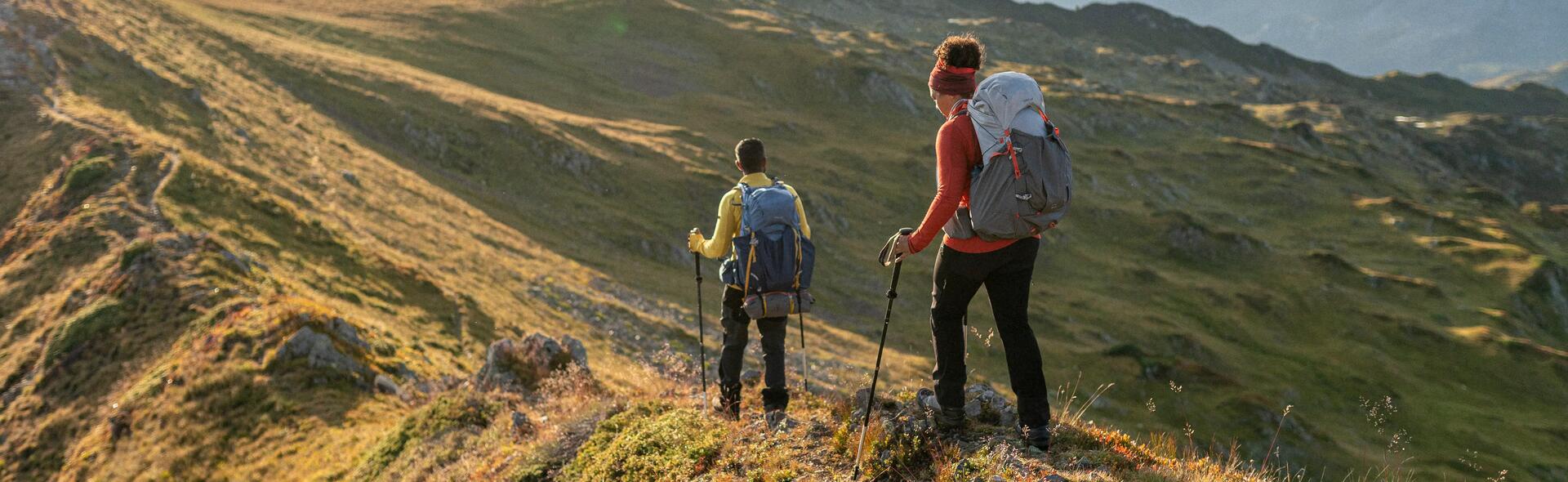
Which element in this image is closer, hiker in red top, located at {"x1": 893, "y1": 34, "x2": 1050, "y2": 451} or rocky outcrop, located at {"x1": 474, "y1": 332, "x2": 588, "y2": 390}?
hiker in red top, located at {"x1": 893, "y1": 34, "x2": 1050, "y2": 451}

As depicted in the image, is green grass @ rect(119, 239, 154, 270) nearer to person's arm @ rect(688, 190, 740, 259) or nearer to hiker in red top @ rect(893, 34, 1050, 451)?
person's arm @ rect(688, 190, 740, 259)

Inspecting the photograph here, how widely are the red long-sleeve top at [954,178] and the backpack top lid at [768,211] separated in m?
2.39

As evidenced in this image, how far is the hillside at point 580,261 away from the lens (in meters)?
13.3

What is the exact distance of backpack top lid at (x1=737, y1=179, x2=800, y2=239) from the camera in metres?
8.28

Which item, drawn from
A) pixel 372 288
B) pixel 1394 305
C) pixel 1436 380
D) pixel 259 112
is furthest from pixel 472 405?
pixel 1394 305

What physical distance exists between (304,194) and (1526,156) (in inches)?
9671

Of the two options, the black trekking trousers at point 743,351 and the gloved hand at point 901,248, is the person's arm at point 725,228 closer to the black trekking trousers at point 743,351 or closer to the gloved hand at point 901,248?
the black trekking trousers at point 743,351

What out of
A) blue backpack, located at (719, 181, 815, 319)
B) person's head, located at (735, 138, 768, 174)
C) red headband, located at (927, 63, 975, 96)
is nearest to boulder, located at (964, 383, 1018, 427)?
blue backpack, located at (719, 181, 815, 319)

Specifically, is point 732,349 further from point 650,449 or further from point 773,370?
point 650,449

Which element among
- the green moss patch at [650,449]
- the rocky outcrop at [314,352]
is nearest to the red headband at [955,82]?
the green moss patch at [650,449]

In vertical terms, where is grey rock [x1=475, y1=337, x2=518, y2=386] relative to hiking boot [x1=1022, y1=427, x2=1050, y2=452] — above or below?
below

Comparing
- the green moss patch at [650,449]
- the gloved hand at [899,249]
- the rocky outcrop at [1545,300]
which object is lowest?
the rocky outcrop at [1545,300]

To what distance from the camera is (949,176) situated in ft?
19.7

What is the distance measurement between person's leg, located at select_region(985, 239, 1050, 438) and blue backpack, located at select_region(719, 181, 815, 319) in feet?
8.27
